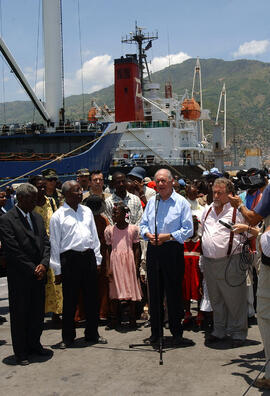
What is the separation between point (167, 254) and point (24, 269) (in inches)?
57.9

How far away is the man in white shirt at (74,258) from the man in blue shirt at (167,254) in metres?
0.61

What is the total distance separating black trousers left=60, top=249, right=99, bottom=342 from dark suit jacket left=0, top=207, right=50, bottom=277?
1.26ft

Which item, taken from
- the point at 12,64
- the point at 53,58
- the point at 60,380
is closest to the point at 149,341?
the point at 60,380

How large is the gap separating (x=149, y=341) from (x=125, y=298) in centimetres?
78

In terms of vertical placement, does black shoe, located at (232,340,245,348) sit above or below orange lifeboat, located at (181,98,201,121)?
below

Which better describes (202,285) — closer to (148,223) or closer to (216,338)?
(216,338)

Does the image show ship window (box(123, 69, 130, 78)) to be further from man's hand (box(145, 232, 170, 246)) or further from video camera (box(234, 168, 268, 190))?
man's hand (box(145, 232, 170, 246))

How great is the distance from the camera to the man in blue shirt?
5.11 metres

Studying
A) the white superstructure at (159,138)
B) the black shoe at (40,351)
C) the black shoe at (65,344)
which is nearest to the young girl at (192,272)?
the black shoe at (65,344)

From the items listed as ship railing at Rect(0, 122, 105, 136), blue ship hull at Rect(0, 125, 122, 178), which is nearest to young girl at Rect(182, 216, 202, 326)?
blue ship hull at Rect(0, 125, 122, 178)

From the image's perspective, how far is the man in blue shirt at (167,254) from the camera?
5.11m

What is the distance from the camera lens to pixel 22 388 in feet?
13.4

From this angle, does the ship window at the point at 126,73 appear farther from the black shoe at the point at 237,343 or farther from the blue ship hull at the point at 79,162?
the black shoe at the point at 237,343

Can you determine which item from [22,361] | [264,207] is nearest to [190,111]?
[22,361]
